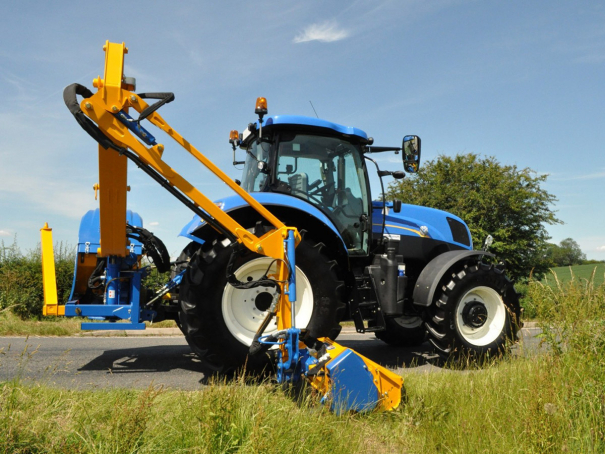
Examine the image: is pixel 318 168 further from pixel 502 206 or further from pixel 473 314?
pixel 502 206

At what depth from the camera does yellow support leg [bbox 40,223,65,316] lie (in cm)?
502

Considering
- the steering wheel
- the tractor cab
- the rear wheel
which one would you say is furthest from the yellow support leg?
the steering wheel

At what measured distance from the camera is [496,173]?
2128 centimetres

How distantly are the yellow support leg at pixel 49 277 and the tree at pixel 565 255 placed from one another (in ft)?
64.7

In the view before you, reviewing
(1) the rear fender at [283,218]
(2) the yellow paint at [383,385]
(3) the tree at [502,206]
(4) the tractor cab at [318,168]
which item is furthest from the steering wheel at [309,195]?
(3) the tree at [502,206]

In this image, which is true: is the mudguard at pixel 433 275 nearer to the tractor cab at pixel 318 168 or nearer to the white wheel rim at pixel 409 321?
the white wheel rim at pixel 409 321

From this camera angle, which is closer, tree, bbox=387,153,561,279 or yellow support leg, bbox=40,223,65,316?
yellow support leg, bbox=40,223,65,316

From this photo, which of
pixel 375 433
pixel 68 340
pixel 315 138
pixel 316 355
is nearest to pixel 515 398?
pixel 375 433

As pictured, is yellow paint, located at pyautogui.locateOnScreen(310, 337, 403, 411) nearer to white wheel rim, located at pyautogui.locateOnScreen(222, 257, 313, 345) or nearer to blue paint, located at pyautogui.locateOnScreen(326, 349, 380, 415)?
blue paint, located at pyautogui.locateOnScreen(326, 349, 380, 415)

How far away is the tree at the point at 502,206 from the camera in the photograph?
19875 millimetres

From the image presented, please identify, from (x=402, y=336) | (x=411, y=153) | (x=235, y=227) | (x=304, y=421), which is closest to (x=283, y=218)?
(x=235, y=227)

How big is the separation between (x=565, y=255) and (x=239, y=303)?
185ft

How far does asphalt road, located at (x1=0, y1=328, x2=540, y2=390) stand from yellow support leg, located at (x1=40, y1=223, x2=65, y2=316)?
457 millimetres

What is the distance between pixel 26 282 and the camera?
1095 cm
